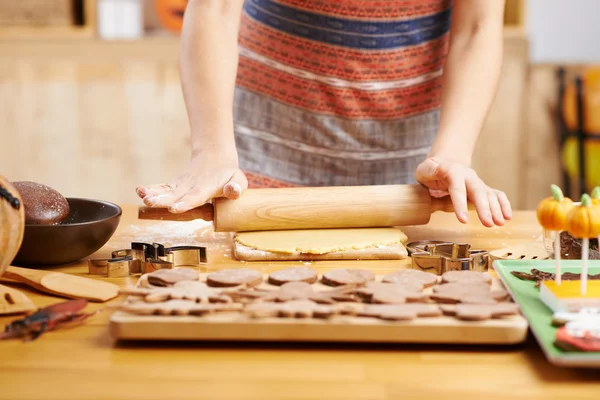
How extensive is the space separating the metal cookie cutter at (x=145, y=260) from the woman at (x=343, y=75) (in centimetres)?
50

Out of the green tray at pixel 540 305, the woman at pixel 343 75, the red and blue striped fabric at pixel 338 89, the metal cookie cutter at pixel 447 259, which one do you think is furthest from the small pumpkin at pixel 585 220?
the red and blue striped fabric at pixel 338 89

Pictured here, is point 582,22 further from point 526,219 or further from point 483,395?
point 483,395

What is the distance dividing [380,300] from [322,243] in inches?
15.4

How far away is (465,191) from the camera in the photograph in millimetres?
1298

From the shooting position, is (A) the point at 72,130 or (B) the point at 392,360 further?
(A) the point at 72,130

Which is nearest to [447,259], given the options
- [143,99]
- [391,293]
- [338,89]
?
[391,293]

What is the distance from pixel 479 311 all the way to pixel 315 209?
54 cm

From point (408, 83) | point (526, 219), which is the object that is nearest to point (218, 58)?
point (408, 83)

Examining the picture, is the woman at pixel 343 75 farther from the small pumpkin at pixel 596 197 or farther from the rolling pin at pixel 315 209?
the small pumpkin at pixel 596 197

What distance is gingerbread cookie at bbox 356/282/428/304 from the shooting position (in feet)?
2.80

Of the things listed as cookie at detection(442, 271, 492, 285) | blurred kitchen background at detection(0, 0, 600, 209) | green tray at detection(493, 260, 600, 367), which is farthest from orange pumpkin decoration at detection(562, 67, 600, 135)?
cookie at detection(442, 271, 492, 285)

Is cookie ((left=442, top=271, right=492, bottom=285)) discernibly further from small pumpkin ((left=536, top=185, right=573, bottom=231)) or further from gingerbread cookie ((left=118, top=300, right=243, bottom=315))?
gingerbread cookie ((left=118, top=300, right=243, bottom=315))

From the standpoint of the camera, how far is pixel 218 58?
156 centimetres

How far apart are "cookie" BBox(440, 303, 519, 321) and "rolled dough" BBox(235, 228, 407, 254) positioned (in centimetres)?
40
